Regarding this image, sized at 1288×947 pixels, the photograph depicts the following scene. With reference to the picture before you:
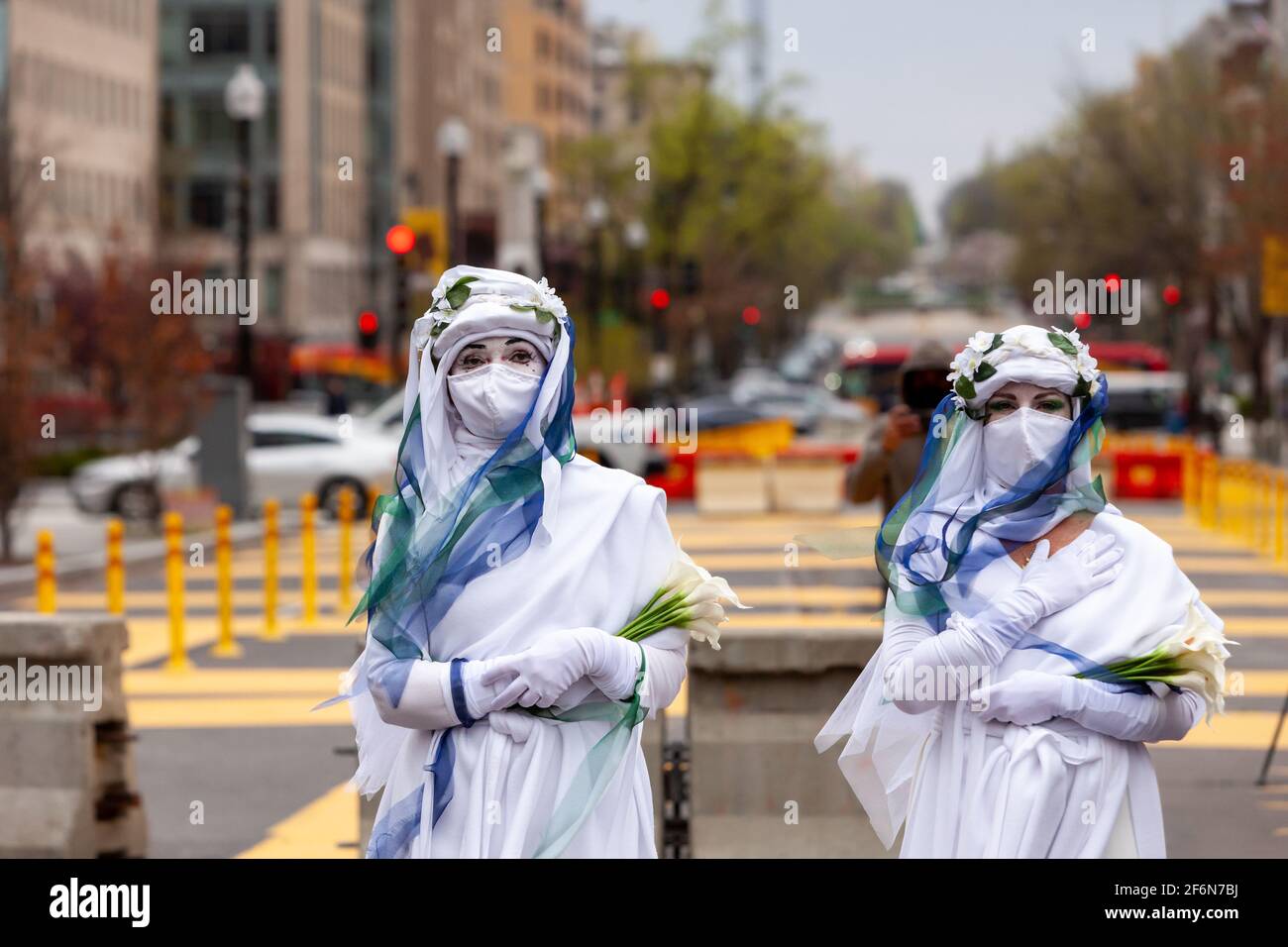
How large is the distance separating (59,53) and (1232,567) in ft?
189

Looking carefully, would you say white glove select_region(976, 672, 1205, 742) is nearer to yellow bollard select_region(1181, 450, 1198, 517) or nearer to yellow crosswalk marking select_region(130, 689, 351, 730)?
yellow crosswalk marking select_region(130, 689, 351, 730)

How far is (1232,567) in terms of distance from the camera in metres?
23.5

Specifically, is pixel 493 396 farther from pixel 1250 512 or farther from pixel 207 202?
pixel 207 202

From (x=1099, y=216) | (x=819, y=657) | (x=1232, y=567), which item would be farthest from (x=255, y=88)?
(x=1099, y=216)

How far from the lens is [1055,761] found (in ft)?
16.6

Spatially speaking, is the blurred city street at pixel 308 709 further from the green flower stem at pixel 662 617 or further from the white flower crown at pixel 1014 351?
the green flower stem at pixel 662 617

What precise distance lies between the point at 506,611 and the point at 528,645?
0.31 feet

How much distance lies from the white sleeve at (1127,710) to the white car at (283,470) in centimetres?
2517

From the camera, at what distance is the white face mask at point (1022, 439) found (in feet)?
17.0

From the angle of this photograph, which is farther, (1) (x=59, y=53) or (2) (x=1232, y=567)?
(1) (x=59, y=53)

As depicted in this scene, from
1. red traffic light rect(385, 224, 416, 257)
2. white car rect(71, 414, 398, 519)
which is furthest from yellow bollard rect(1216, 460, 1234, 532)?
red traffic light rect(385, 224, 416, 257)

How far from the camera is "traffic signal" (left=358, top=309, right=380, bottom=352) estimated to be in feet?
109

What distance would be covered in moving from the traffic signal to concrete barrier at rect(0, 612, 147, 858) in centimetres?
2385
